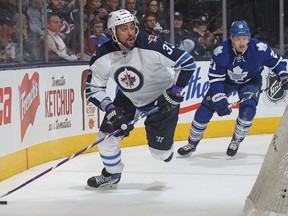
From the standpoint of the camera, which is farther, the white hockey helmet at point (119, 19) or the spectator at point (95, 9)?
the spectator at point (95, 9)

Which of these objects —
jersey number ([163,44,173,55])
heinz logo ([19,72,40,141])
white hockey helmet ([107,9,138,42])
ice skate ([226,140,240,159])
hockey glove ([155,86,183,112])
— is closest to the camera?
white hockey helmet ([107,9,138,42])

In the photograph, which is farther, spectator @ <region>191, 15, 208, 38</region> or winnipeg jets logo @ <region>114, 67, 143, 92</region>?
spectator @ <region>191, 15, 208, 38</region>

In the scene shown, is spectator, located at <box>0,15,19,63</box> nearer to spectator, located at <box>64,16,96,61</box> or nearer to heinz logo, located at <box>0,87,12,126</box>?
heinz logo, located at <box>0,87,12,126</box>

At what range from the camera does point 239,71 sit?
7395 millimetres

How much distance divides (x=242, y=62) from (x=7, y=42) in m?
1.88

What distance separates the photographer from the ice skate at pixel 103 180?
5.96 metres

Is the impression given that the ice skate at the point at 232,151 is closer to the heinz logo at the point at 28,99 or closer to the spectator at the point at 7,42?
the heinz logo at the point at 28,99

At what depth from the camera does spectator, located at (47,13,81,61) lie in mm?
8094

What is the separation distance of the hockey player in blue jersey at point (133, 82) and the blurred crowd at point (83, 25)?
0.70 metres

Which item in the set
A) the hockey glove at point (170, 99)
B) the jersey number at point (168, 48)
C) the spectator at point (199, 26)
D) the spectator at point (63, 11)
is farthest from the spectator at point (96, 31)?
the jersey number at point (168, 48)

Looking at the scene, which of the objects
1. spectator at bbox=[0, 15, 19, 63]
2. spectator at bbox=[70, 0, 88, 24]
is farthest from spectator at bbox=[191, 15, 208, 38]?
spectator at bbox=[0, 15, 19, 63]

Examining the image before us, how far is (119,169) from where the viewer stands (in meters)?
5.96

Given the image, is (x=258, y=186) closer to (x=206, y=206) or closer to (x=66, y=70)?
(x=206, y=206)

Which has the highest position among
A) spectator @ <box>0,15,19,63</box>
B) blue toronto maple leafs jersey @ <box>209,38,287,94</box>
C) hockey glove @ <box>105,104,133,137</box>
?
spectator @ <box>0,15,19,63</box>
